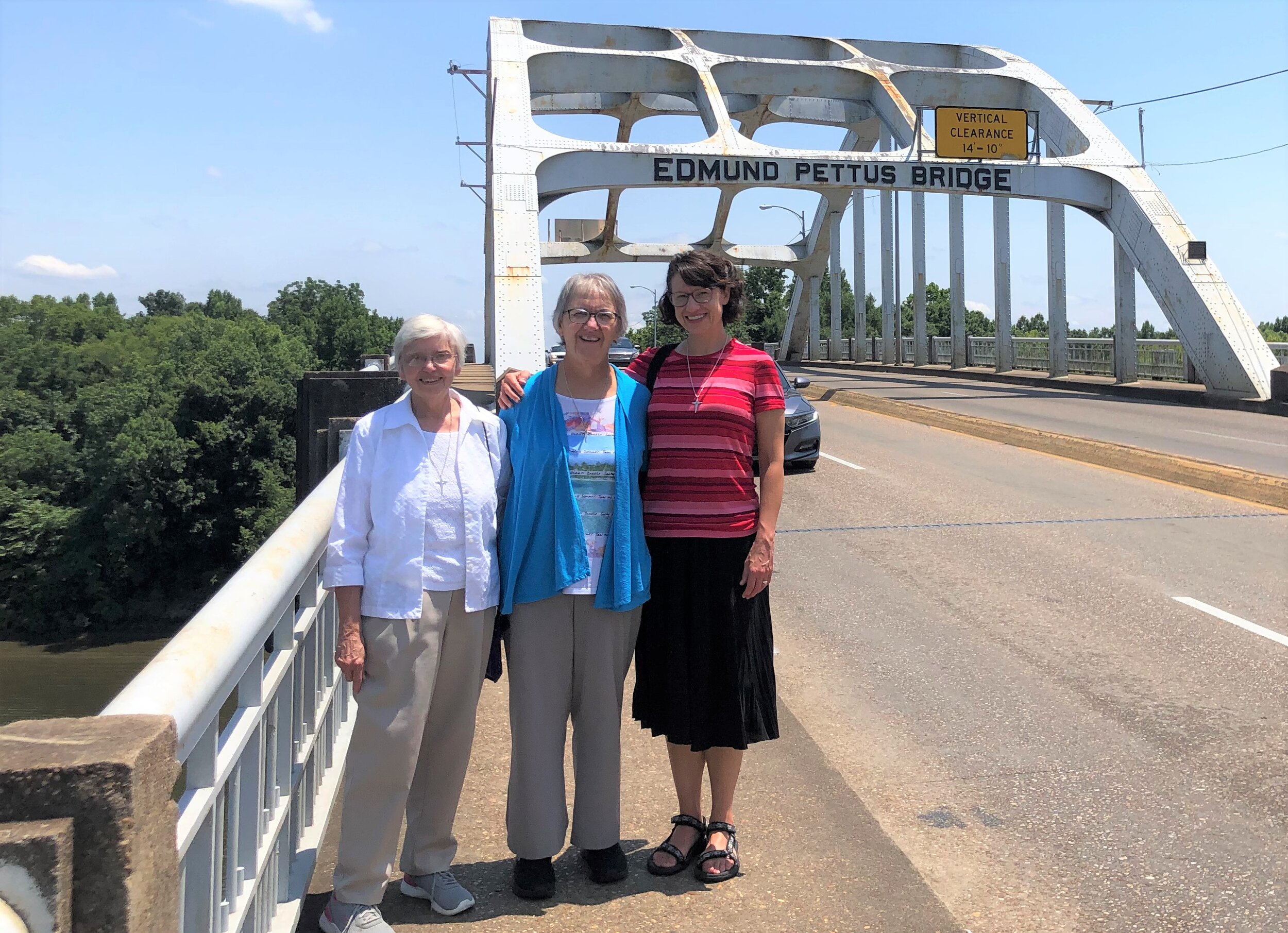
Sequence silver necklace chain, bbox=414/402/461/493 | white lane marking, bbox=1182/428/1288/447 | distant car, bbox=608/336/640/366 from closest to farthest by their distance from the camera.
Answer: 1. silver necklace chain, bbox=414/402/461/493
2. white lane marking, bbox=1182/428/1288/447
3. distant car, bbox=608/336/640/366

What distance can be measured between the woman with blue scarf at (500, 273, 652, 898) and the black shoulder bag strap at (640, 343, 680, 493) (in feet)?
0.16

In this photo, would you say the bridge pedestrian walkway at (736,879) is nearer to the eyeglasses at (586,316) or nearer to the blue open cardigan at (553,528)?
the blue open cardigan at (553,528)

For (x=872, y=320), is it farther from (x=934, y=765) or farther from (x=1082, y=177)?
(x=934, y=765)

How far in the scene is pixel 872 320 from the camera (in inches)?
3915

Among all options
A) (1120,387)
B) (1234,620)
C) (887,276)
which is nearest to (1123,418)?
(1120,387)

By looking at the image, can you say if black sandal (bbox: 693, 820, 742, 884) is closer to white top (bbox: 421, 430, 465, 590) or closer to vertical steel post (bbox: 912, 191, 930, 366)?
white top (bbox: 421, 430, 465, 590)

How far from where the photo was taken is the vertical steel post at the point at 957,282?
36094mm

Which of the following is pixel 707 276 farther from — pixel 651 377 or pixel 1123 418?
pixel 1123 418

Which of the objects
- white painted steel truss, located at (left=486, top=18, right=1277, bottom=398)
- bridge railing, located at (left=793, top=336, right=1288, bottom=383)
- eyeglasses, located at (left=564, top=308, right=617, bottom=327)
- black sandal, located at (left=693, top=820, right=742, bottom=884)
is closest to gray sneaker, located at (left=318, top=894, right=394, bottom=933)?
black sandal, located at (left=693, top=820, right=742, bottom=884)

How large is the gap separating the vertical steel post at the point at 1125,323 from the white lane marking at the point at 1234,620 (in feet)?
68.3

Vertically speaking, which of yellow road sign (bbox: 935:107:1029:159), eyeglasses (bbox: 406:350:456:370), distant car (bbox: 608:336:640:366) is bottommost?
eyeglasses (bbox: 406:350:456:370)

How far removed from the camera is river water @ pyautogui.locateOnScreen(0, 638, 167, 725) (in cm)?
4550

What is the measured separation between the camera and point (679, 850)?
3.45 m

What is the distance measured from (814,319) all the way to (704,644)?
48329 millimetres
